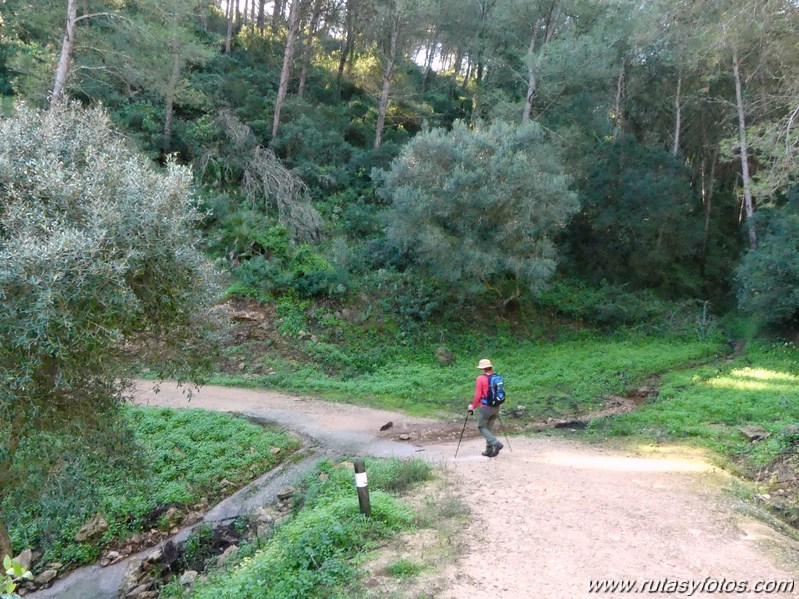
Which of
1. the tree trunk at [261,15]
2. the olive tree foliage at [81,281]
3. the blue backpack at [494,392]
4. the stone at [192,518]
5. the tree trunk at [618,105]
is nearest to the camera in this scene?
the olive tree foliage at [81,281]

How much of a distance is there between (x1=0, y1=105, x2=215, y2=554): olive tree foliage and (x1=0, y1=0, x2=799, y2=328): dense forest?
26.3ft

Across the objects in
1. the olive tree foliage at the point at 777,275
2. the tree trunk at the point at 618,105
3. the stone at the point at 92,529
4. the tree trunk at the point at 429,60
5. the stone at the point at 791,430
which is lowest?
the stone at the point at 92,529

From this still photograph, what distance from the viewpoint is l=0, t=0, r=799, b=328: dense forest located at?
1902cm

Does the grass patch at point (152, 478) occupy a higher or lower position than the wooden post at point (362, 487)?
lower

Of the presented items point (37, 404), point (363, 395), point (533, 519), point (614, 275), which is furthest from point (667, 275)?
point (37, 404)

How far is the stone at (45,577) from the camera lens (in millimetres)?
9711

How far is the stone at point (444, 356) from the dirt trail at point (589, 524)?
8272 mm

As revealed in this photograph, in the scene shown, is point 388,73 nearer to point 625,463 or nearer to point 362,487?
point 625,463

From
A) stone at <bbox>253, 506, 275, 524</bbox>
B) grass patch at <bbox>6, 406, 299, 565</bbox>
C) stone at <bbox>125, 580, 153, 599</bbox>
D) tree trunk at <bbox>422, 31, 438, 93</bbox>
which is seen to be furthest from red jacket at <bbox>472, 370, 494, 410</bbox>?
tree trunk at <bbox>422, 31, 438, 93</bbox>

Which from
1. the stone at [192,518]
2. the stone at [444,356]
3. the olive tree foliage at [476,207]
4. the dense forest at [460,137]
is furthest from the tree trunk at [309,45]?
the stone at [192,518]

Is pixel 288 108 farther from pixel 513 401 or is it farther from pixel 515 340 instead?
pixel 513 401

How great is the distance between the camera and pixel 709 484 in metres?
9.48

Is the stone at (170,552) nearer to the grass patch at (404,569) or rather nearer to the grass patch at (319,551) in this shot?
the grass patch at (319,551)

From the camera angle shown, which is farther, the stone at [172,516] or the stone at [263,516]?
the stone at [172,516]
